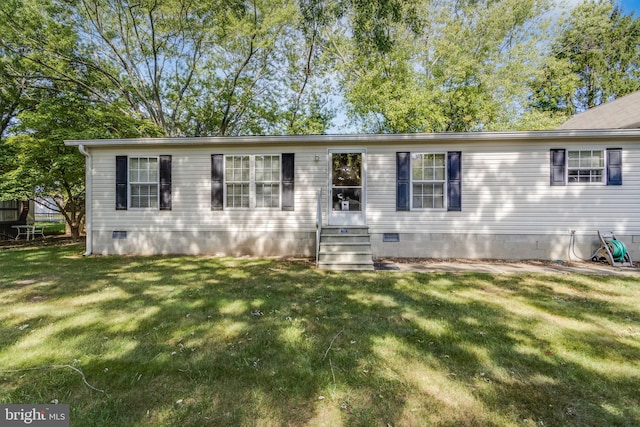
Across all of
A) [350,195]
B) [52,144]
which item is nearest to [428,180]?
[350,195]

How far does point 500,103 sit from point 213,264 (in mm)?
14844

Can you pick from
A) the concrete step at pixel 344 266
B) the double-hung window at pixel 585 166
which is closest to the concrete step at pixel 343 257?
the concrete step at pixel 344 266

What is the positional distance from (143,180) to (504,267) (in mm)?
9231

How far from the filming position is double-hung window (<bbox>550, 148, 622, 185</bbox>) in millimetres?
6641

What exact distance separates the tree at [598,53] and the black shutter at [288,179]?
16789 mm

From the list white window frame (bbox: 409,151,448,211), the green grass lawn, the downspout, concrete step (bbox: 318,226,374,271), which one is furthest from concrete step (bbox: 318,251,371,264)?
the downspout

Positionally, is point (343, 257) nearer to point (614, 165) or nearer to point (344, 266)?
point (344, 266)

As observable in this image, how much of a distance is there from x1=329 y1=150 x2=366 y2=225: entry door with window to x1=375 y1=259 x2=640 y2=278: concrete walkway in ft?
4.46

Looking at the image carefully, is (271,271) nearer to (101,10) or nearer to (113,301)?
(113,301)

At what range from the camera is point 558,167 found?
6.81 meters

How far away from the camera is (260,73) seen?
1495cm

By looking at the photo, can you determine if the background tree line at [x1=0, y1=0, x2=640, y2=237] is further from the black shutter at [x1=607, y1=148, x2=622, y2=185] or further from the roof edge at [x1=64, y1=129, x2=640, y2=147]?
the black shutter at [x1=607, y1=148, x2=622, y2=185]

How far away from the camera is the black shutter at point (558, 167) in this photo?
6789mm

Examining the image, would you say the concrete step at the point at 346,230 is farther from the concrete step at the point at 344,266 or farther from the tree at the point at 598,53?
the tree at the point at 598,53
